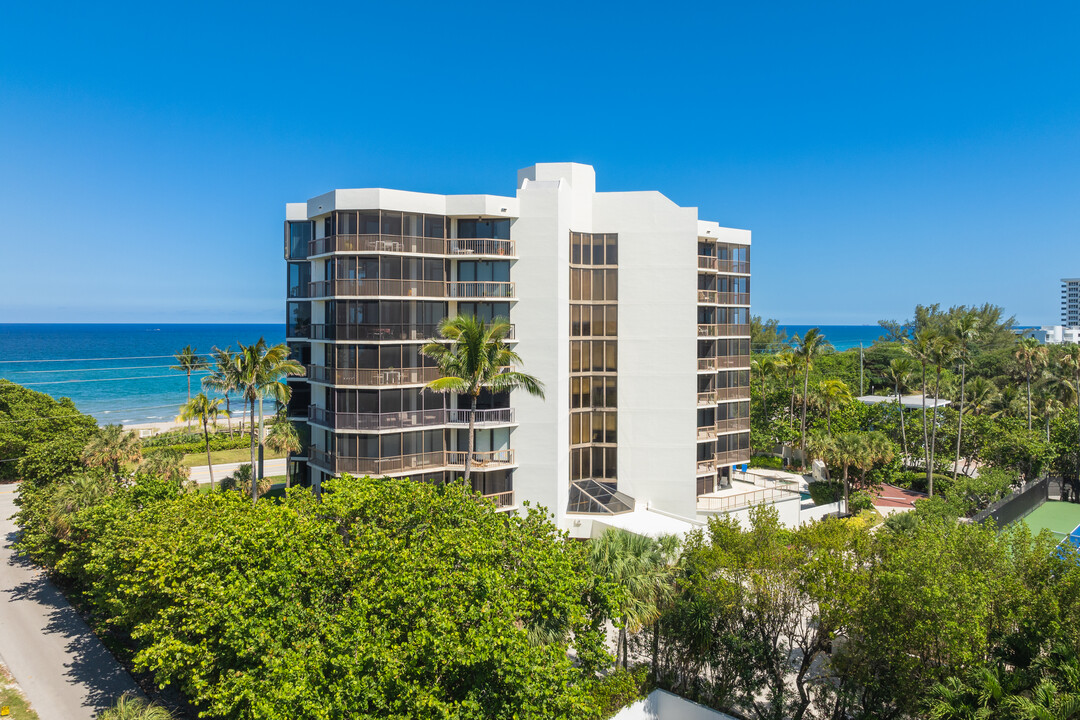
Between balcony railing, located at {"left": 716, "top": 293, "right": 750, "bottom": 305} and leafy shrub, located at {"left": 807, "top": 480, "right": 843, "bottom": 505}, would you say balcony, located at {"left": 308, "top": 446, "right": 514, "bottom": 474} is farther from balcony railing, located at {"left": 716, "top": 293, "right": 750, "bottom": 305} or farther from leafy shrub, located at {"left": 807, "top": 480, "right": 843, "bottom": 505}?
leafy shrub, located at {"left": 807, "top": 480, "right": 843, "bottom": 505}

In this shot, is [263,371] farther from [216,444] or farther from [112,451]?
[216,444]

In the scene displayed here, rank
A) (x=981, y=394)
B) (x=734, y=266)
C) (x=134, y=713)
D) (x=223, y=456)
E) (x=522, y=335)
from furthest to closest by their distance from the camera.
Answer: (x=223, y=456), (x=981, y=394), (x=734, y=266), (x=522, y=335), (x=134, y=713)

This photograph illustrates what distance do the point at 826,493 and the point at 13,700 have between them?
1633 inches

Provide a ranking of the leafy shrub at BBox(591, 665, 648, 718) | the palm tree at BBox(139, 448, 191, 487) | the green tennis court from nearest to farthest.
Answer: the leafy shrub at BBox(591, 665, 648, 718) < the palm tree at BBox(139, 448, 191, 487) < the green tennis court

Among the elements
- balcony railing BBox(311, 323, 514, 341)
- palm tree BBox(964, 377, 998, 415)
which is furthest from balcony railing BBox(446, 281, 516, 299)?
palm tree BBox(964, 377, 998, 415)

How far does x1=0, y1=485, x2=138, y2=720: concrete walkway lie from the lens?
1995cm

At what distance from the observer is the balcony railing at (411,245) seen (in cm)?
2852

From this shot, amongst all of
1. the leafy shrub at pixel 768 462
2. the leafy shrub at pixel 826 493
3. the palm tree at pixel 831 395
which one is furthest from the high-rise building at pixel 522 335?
the palm tree at pixel 831 395

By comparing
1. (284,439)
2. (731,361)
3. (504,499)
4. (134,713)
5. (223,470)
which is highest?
(731,361)

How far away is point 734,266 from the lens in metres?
42.6

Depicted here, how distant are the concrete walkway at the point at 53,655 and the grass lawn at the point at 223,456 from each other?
25.5 m

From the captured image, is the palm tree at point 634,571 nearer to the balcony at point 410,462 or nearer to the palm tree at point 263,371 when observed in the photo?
the balcony at point 410,462

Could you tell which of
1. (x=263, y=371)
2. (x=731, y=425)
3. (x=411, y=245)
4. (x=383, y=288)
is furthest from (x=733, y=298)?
(x=263, y=371)

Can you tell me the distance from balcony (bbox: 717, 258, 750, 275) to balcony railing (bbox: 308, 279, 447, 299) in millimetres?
20505
